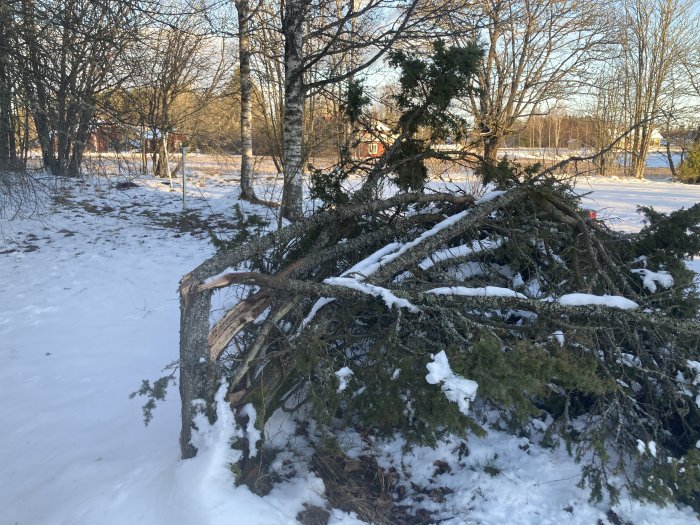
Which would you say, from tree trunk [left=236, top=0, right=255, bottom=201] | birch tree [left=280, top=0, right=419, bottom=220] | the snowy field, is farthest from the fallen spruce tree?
tree trunk [left=236, top=0, right=255, bottom=201]

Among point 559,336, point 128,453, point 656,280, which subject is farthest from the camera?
point 656,280

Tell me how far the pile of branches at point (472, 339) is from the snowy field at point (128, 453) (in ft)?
0.73

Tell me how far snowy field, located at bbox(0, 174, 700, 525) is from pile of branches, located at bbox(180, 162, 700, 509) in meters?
0.22

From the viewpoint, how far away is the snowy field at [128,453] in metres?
2.56

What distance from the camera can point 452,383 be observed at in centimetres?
236

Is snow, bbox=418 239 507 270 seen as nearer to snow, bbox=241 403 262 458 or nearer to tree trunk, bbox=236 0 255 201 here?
snow, bbox=241 403 262 458

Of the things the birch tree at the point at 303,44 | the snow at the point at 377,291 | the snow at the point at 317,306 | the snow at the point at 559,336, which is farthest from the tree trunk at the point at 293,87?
the snow at the point at 559,336

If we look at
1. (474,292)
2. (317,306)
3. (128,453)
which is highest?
(474,292)

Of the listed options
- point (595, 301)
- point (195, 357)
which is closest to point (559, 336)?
point (595, 301)

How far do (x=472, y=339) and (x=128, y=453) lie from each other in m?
2.33

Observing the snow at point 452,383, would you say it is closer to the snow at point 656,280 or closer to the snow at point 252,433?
the snow at point 252,433

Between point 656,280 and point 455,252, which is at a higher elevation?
point 455,252

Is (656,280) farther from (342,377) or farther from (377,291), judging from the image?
(342,377)

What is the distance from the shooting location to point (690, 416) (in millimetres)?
3111
